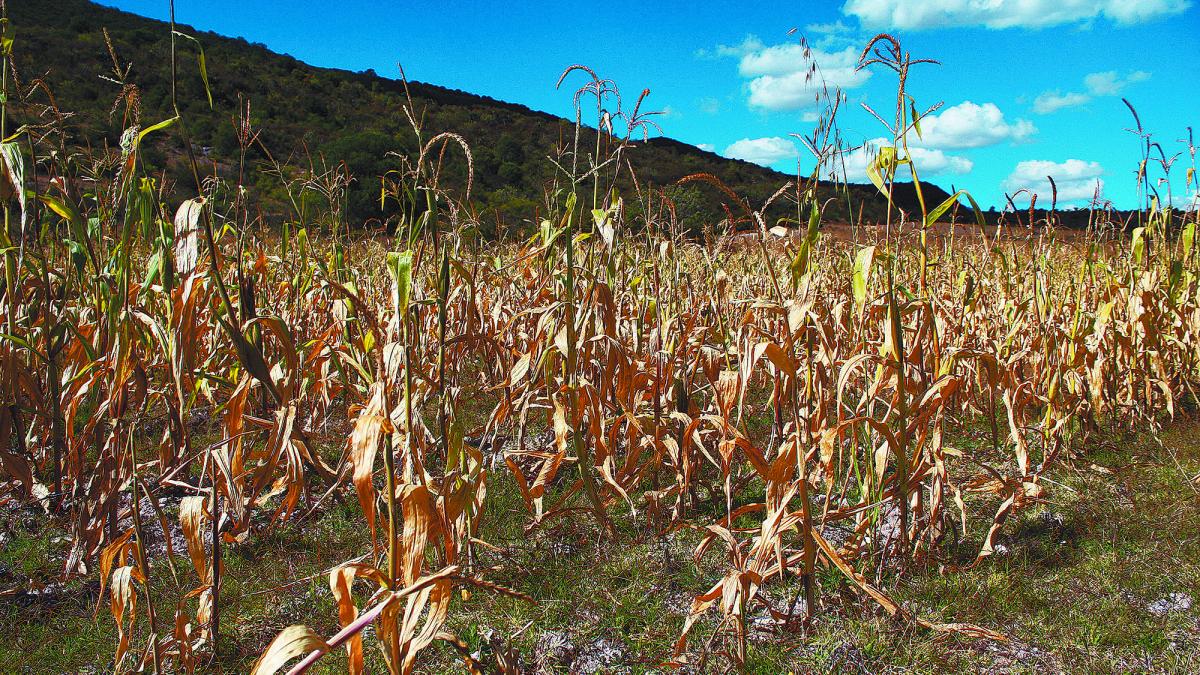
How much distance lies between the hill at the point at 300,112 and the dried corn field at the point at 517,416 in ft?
19.4

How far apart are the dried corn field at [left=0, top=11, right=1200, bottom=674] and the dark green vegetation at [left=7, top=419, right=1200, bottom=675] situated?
0.17 ft

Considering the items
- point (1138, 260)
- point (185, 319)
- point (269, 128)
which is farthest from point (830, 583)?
point (269, 128)

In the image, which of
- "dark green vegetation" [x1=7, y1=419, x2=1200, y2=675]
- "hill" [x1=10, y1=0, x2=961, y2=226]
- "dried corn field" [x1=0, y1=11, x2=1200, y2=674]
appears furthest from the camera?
"hill" [x1=10, y1=0, x2=961, y2=226]

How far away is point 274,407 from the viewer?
3119mm

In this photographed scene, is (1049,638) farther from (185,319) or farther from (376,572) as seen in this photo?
(185,319)

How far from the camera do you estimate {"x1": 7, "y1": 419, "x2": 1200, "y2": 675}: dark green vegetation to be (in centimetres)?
173

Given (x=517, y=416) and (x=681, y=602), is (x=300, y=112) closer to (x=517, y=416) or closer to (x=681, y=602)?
(x=517, y=416)

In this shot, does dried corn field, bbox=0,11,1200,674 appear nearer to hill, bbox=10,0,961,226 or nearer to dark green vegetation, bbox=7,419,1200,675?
dark green vegetation, bbox=7,419,1200,675

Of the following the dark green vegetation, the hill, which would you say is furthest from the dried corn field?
the hill

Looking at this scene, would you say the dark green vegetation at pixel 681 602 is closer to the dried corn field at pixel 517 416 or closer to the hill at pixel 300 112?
the dried corn field at pixel 517 416

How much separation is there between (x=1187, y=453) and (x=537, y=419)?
2857 mm

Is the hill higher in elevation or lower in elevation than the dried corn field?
higher

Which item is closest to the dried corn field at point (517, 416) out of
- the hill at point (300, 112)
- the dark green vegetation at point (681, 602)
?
the dark green vegetation at point (681, 602)

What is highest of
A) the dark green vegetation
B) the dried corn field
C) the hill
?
the hill
